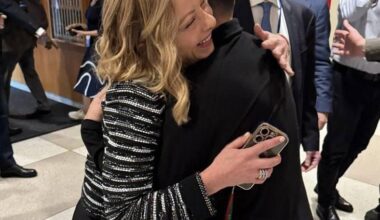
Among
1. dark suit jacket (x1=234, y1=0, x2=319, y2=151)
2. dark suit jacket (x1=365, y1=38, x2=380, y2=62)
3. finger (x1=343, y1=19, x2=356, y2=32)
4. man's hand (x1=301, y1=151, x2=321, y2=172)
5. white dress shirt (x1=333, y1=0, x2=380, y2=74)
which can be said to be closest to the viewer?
dark suit jacket (x1=234, y1=0, x2=319, y2=151)

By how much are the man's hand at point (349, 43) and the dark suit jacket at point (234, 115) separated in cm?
115

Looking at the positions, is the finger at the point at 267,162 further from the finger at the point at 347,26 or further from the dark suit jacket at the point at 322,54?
the finger at the point at 347,26

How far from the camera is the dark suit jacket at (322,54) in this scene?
1818 mm

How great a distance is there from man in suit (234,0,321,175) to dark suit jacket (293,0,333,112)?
268mm

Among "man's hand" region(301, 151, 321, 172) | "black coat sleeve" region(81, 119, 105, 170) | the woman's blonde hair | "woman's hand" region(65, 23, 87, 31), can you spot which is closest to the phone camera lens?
the woman's blonde hair

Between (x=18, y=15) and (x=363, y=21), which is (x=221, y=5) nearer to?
(x=363, y=21)

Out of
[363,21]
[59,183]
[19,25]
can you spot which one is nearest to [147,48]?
[363,21]

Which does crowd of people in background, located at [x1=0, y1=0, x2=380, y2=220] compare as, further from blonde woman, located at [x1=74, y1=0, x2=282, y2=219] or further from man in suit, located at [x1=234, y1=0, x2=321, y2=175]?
man in suit, located at [x1=234, y1=0, x2=321, y2=175]

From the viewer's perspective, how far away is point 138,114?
79 centimetres

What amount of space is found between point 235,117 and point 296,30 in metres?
0.80

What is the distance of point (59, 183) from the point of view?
301cm

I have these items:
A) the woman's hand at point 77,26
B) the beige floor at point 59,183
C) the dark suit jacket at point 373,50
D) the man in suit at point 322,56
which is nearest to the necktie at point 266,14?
the man in suit at point 322,56

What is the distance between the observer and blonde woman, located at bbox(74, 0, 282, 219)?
792mm

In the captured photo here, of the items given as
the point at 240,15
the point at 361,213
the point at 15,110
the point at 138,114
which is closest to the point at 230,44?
the point at 138,114
